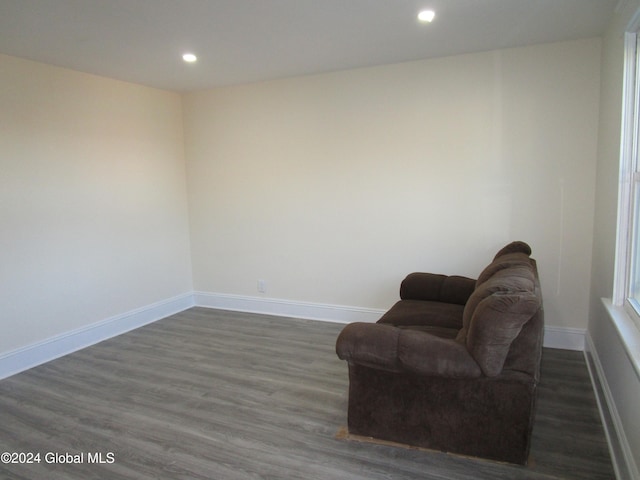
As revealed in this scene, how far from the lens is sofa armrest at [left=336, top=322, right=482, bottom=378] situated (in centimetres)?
200

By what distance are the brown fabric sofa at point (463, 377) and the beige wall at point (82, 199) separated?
281 cm

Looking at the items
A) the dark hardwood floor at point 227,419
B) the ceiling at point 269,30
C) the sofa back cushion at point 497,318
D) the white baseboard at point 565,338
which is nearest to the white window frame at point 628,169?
the ceiling at point 269,30

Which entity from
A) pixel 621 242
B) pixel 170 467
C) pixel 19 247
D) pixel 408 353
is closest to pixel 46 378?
pixel 19 247

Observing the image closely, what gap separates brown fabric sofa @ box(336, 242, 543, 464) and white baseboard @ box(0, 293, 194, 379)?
2782mm

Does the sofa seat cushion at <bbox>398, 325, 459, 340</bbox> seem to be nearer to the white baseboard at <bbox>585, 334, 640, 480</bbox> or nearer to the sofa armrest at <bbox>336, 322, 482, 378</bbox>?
the sofa armrest at <bbox>336, 322, 482, 378</bbox>

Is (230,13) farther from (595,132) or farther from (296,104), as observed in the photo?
(595,132)

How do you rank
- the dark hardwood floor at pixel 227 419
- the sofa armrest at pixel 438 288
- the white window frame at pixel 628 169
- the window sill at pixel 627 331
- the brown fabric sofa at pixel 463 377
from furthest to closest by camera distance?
1. the sofa armrest at pixel 438 288
2. the white window frame at pixel 628 169
3. the dark hardwood floor at pixel 227 419
4. the brown fabric sofa at pixel 463 377
5. the window sill at pixel 627 331

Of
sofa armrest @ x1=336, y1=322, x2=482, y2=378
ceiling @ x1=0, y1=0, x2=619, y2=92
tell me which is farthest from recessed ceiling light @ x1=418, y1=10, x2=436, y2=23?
sofa armrest @ x1=336, y1=322, x2=482, y2=378

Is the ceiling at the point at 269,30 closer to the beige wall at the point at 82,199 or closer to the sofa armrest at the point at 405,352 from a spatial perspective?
the beige wall at the point at 82,199

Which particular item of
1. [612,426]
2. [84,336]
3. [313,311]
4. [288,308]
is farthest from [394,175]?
[84,336]

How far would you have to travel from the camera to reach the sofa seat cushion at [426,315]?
9.27ft

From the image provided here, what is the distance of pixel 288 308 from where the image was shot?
4.62 meters

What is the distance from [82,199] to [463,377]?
3541mm

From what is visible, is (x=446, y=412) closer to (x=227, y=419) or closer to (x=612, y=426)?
(x=612, y=426)
